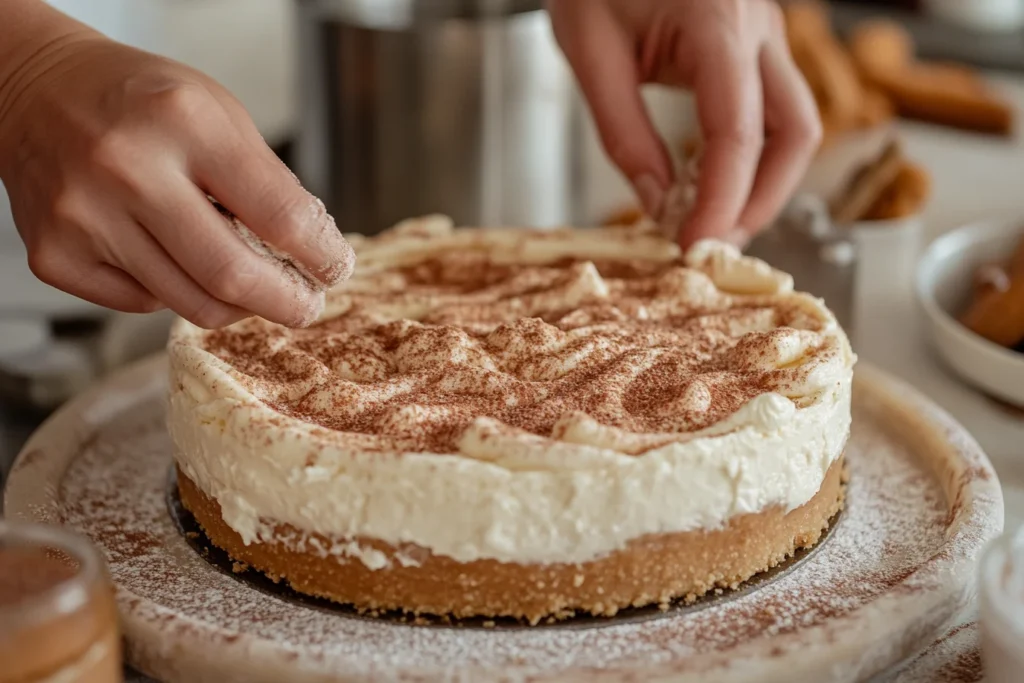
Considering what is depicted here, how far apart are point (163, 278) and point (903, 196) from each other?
1.88 meters

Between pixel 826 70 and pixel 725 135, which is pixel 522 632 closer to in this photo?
pixel 725 135

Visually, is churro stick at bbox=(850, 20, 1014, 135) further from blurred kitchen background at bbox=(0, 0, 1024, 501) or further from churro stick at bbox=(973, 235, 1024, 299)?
churro stick at bbox=(973, 235, 1024, 299)

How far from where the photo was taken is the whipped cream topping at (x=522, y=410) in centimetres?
127

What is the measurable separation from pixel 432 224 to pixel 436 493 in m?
0.83

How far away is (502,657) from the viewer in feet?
4.07

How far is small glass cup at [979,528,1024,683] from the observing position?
1125mm

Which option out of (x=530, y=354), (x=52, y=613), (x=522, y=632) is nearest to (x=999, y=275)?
(x=530, y=354)

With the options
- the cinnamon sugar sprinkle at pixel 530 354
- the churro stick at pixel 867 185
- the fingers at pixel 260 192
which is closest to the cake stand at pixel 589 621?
the cinnamon sugar sprinkle at pixel 530 354

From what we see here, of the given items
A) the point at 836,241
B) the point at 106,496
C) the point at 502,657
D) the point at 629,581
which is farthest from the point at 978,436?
the point at 106,496

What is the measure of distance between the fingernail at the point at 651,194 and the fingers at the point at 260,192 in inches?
31.2

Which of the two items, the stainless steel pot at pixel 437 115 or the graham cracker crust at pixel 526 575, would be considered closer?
the graham cracker crust at pixel 526 575

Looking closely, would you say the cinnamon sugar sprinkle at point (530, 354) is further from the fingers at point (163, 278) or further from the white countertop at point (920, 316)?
the white countertop at point (920, 316)

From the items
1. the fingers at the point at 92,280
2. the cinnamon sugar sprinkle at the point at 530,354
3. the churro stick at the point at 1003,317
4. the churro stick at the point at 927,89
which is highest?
the fingers at the point at 92,280

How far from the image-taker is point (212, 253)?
49.6 inches
